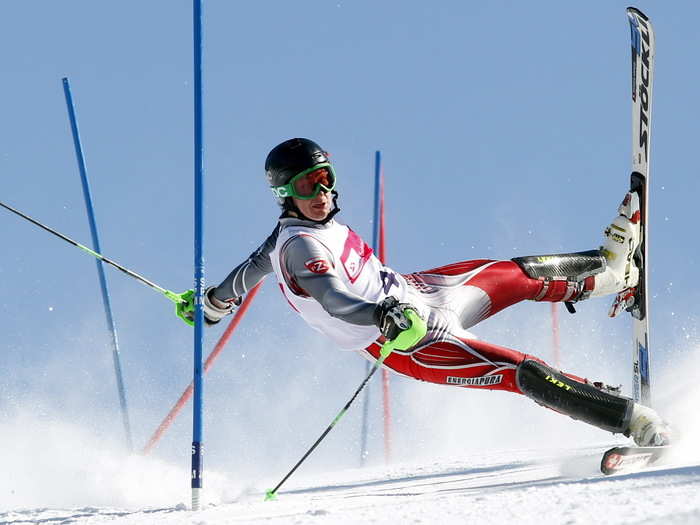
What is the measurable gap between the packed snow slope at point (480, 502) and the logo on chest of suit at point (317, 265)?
0.93 m

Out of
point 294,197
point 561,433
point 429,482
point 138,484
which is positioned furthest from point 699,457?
point 561,433

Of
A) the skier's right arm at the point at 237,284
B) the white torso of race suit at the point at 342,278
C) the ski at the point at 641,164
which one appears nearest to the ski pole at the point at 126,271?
the skier's right arm at the point at 237,284

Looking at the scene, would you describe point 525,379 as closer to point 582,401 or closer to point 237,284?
point 582,401

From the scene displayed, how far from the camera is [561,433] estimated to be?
25.3 feet

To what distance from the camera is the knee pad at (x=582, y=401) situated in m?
3.57

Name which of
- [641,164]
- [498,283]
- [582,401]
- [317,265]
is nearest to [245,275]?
[317,265]

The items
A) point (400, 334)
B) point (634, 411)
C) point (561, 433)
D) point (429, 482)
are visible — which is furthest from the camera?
point (561, 433)

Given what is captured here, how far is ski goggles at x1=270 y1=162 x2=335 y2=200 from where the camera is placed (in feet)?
12.4

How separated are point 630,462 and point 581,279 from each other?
144 cm

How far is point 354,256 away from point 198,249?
2.72 feet

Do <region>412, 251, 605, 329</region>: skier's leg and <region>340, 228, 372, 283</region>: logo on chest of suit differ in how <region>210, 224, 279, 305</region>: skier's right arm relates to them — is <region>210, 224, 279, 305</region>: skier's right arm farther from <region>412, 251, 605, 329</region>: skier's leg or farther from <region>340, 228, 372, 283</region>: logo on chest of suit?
<region>412, 251, 605, 329</region>: skier's leg

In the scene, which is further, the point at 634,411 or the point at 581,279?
the point at 581,279

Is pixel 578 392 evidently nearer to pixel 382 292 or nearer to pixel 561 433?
pixel 382 292

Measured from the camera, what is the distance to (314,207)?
12.4ft
